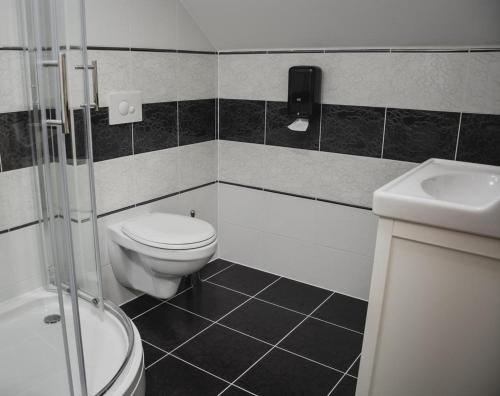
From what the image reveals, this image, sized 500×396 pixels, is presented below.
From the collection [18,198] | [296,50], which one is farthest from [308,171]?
[18,198]

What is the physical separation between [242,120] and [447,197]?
1.34 metres

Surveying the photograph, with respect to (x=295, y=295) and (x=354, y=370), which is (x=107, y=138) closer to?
(x=295, y=295)

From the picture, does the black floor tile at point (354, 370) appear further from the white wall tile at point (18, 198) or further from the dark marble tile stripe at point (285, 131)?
the white wall tile at point (18, 198)

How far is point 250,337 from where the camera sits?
2.35 m

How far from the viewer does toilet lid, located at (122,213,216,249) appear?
7.28 feet

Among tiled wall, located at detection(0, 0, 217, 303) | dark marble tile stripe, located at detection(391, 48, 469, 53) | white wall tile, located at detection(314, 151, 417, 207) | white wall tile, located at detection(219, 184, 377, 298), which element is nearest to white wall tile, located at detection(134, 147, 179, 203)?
tiled wall, located at detection(0, 0, 217, 303)

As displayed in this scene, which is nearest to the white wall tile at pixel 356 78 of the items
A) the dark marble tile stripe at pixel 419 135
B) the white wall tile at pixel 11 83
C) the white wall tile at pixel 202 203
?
the dark marble tile stripe at pixel 419 135

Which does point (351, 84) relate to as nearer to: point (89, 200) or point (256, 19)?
point (256, 19)

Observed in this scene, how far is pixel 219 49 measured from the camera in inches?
114

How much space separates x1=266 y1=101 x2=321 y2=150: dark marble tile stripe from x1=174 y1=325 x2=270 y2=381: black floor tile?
1082mm

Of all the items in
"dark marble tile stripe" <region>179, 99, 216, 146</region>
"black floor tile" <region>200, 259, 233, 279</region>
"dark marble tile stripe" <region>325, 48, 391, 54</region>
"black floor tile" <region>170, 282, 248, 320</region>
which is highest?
"dark marble tile stripe" <region>325, 48, 391, 54</region>

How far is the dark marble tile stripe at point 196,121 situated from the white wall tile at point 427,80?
107 cm

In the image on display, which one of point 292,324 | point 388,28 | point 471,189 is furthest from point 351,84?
point 292,324

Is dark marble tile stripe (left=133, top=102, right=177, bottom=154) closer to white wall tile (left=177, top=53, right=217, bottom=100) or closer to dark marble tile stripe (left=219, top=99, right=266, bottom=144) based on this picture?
white wall tile (left=177, top=53, right=217, bottom=100)
